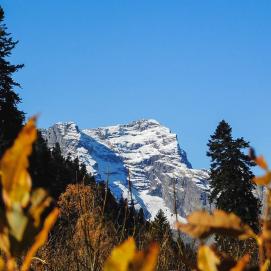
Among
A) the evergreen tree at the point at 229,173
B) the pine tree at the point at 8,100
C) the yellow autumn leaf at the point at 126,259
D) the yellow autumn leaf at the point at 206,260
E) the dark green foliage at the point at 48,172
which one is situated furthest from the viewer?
the evergreen tree at the point at 229,173

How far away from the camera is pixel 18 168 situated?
33 cm

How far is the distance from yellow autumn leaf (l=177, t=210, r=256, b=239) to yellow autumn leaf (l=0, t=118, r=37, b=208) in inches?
5.6

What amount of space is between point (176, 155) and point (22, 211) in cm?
19935

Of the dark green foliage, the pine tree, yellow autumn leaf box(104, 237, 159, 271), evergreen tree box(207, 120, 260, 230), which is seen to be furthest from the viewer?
evergreen tree box(207, 120, 260, 230)

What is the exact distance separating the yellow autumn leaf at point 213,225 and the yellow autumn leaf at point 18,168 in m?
0.14

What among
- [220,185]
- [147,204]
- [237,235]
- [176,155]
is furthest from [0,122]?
[176,155]

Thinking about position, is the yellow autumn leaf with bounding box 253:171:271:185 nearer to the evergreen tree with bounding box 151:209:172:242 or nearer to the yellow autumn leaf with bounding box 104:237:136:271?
the yellow autumn leaf with bounding box 104:237:136:271

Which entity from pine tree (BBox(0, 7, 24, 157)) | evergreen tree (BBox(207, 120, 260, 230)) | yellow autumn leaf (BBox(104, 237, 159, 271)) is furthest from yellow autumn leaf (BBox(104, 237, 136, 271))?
evergreen tree (BBox(207, 120, 260, 230))

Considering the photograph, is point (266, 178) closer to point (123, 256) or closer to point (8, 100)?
point (123, 256)

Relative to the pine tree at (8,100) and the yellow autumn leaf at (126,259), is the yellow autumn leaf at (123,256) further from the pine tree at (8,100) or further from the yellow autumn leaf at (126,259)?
the pine tree at (8,100)

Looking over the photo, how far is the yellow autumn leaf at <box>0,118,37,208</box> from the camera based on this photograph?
0.31 m

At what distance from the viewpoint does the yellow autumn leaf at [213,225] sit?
393 mm

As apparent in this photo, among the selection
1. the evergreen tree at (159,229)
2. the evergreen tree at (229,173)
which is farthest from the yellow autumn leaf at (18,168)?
the evergreen tree at (229,173)

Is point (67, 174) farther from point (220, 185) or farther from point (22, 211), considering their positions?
point (22, 211)
